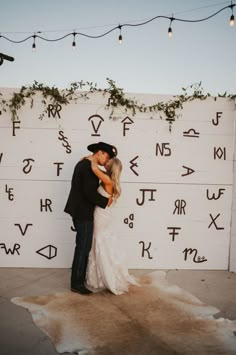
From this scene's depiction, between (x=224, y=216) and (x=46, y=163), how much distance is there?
9.12 feet


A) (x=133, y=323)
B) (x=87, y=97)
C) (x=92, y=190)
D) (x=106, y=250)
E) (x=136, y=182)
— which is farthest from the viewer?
(x=136, y=182)

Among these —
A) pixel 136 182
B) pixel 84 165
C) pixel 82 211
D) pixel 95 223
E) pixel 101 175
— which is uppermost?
pixel 84 165

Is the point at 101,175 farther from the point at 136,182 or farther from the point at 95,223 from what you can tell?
the point at 136,182

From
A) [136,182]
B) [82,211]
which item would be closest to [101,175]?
[82,211]

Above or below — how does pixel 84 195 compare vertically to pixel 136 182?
below

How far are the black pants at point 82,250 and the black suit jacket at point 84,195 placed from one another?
0.31 ft

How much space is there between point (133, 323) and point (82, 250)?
102cm

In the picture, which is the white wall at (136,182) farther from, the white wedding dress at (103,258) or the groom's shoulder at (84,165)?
the groom's shoulder at (84,165)

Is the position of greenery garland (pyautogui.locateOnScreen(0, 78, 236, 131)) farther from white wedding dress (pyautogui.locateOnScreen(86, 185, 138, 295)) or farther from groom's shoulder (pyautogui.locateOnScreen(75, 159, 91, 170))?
white wedding dress (pyautogui.locateOnScreen(86, 185, 138, 295))

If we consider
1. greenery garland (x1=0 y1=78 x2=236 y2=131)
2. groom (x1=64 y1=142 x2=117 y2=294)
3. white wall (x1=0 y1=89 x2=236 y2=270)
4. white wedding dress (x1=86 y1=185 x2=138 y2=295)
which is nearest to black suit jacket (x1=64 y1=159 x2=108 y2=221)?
groom (x1=64 y1=142 x2=117 y2=294)

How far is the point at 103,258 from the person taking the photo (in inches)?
140

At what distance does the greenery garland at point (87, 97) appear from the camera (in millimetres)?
4266

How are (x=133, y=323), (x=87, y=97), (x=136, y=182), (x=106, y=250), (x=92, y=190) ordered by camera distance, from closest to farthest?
(x=133, y=323), (x=92, y=190), (x=106, y=250), (x=87, y=97), (x=136, y=182)

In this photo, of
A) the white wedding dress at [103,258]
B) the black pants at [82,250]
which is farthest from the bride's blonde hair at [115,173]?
the black pants at [82,250]
